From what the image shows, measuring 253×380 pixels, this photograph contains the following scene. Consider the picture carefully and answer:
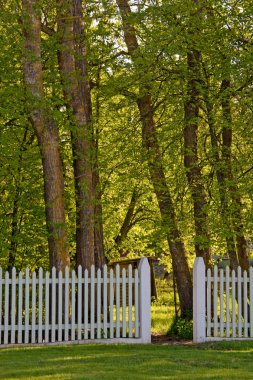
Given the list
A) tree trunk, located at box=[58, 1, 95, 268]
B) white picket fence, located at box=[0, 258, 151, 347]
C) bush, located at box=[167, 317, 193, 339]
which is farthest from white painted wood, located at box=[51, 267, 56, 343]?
bush, located at box=[167, 317, 193, 339]

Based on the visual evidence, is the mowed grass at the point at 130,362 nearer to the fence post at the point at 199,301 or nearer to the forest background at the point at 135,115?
the fence post at the point at 199,301

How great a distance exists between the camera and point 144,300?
46.9 ft

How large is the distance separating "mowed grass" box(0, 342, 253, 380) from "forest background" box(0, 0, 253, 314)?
104 inches

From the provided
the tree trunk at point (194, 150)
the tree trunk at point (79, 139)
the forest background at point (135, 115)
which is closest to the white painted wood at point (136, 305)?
the forest background at point (135, 115)

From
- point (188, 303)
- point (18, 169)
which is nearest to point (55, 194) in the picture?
point (18, 169)

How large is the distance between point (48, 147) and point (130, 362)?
5572mm

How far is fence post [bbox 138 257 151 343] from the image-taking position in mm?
14258

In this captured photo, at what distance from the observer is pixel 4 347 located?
13938mm

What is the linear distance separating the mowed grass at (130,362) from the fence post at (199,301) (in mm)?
450

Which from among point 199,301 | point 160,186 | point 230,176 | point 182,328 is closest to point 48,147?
point 160,186

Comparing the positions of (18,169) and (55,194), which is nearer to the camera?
(55,194)

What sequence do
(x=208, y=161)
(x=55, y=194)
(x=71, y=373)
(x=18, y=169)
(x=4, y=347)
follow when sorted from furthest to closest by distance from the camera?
(x=18, y=169), (x=208, y=161), (x=55, y=194), (x=4, y=347), (x=71, y=373)

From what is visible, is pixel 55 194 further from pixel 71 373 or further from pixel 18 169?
pixel 71 373

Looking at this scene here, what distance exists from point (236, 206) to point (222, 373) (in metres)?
5.84
